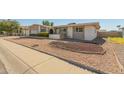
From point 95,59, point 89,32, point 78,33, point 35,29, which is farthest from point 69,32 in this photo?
point 95,59

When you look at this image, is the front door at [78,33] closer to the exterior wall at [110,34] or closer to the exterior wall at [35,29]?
the exterior wall at [110,34]

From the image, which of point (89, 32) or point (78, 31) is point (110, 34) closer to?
A: point (78, 31)

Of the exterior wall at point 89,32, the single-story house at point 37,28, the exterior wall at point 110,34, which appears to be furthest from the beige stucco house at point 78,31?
the single-story house at point 37,28

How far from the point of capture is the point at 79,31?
28.5 metres

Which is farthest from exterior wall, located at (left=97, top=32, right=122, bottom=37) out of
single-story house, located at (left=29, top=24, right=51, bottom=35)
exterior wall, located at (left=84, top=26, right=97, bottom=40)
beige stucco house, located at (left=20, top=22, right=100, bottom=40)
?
single-story house, located at (left=29, top=24, right=51, bottom=35)

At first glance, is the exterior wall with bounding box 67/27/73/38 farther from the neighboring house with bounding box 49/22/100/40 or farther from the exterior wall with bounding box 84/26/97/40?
the exterior wall with bounding box 84/26/97/40

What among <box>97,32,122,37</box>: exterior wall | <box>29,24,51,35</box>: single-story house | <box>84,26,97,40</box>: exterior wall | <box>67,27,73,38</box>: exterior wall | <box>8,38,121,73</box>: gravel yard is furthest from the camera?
<box>29,24,51,35</box>: single-story house

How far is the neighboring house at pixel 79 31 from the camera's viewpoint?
27062mm

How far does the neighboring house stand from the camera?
2706 cm

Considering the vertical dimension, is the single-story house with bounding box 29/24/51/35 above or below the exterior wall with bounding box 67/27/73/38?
above

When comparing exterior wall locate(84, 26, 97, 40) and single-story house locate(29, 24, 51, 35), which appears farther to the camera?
single-story house locate(29, 24, 51, 35)
